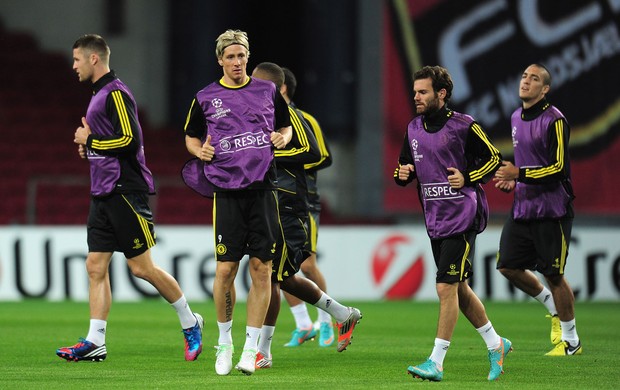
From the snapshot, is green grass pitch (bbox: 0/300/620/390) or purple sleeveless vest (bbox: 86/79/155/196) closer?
green grass pitch (bbox: 0/300/620/390)

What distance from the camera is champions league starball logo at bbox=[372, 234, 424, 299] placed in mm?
17234

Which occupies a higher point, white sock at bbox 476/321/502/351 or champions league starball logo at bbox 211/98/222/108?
champions league starball logo at bbox 211/98/222/108

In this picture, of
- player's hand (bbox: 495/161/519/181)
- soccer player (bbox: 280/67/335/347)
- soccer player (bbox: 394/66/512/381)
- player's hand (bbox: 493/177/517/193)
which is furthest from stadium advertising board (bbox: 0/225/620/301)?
soccer player (bbox: 394/66/512/381)

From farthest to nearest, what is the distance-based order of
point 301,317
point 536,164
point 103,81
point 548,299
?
point 301,317 < point 548,299 < point 536,164 < point 103,81

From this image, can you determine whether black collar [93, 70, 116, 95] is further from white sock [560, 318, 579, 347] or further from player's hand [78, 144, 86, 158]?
white sock [560, 318, 579, 347]

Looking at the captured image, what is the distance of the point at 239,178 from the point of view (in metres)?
8.18

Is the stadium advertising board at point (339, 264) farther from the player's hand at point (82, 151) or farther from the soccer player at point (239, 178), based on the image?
the soccer player at point (239, 178)

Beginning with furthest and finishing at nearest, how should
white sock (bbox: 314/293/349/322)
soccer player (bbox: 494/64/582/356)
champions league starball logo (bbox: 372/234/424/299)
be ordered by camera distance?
champions league starball logo (bbox: 372/234/424/299) < soccer player (bbox: 494/64/582/356) < white sock (bbox: 314/293/349/322)

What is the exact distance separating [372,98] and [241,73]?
43.3ft

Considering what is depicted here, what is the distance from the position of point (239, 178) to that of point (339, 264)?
9122mm

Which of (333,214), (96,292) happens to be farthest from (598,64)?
(96,292)

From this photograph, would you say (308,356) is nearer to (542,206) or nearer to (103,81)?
(542,206)

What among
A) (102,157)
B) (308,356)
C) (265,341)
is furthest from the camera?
(308,356)

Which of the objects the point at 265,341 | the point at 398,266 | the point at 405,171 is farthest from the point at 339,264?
the point at 405,171
